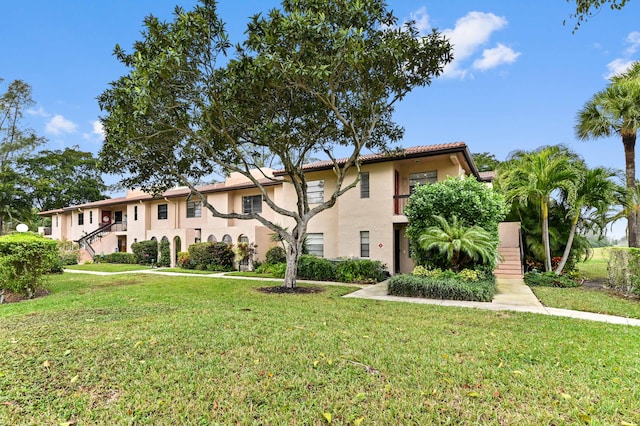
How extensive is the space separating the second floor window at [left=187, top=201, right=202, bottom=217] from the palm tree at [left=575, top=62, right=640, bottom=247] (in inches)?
896

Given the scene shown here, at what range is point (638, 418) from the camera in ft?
10.7

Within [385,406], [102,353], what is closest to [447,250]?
[385,406]

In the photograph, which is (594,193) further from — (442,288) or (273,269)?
(273,269)

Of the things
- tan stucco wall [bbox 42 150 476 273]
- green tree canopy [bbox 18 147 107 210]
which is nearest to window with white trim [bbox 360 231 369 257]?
tan stucco wall [bbox 42 150 476 273]

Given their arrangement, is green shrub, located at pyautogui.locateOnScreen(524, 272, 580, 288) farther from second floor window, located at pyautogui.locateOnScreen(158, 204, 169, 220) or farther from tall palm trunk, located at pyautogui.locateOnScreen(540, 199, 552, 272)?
second floor window, located at pyautogui.locateOnScreen(158, 204, 169, 220)

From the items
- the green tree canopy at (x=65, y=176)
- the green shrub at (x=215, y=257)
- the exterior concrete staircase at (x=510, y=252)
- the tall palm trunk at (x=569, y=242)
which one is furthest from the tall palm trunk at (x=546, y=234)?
the green tree canopy at (x=65, y=176)

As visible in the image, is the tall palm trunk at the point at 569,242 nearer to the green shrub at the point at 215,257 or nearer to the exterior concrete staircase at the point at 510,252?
the exterior concrete staircase at the point at 510,252

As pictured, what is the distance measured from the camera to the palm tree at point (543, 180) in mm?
12453

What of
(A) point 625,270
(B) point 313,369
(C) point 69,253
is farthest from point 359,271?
(C) point 69,253

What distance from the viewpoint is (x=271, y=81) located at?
9.12 metres

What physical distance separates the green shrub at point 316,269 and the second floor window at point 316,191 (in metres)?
3.69

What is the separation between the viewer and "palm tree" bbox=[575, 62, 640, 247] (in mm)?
13609

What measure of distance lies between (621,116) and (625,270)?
7598 mm

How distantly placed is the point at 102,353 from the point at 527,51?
1533 cm
